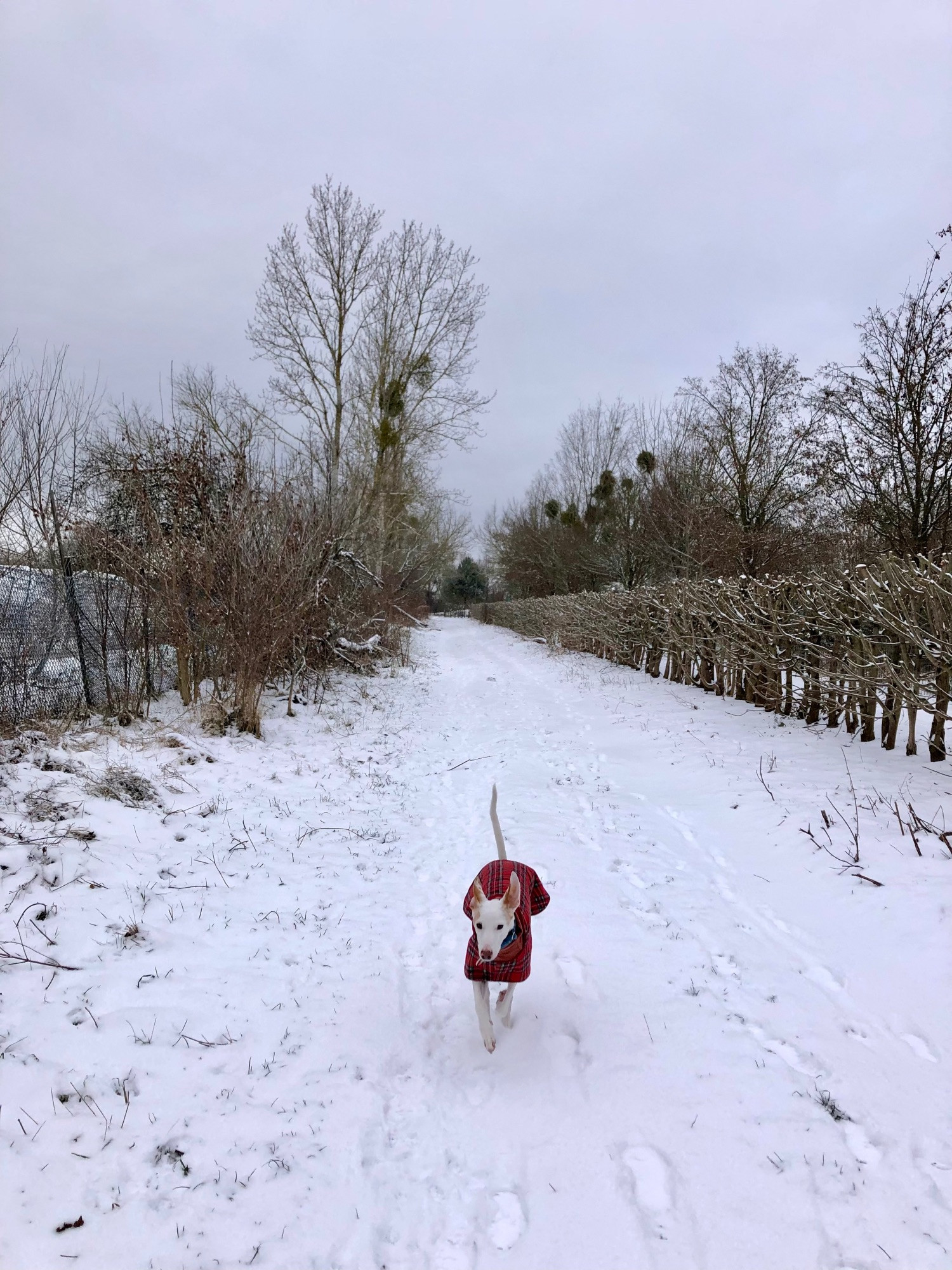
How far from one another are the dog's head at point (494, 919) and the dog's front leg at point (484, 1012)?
0.54 ft

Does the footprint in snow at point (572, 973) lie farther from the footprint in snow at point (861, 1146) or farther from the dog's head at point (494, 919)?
the footprint in snow at point (861, 1146)

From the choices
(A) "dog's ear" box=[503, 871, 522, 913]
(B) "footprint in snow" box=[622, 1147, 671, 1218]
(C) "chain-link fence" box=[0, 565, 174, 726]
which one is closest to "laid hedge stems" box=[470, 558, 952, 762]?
(A) "dog's ear" box=[503, 871, 522, 913]

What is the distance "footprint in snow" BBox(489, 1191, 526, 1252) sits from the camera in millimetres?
1829

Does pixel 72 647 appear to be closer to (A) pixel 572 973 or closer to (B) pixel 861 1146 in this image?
(A) pixel 572 973

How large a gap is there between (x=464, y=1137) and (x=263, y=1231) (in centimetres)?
72

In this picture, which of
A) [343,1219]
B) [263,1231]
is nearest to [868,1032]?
[343,1219]

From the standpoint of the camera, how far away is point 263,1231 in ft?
5.99

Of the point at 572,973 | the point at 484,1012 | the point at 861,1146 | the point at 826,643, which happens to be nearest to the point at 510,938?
the point at 484,1012

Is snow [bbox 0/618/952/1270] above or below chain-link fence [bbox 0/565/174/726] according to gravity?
below

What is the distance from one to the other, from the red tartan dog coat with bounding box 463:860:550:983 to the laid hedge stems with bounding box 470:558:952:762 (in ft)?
12.6

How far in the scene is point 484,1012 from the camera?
2.59m

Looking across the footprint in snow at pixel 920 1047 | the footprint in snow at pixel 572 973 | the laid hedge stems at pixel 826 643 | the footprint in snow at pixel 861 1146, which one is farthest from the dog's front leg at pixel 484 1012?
the laid hedge stems at pixel 826 643

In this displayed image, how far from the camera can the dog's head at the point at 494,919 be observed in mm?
2447

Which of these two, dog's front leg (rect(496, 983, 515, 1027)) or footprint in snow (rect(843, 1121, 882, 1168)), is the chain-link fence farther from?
footprint in snow (rect(843, 1121, 882, 1168))
